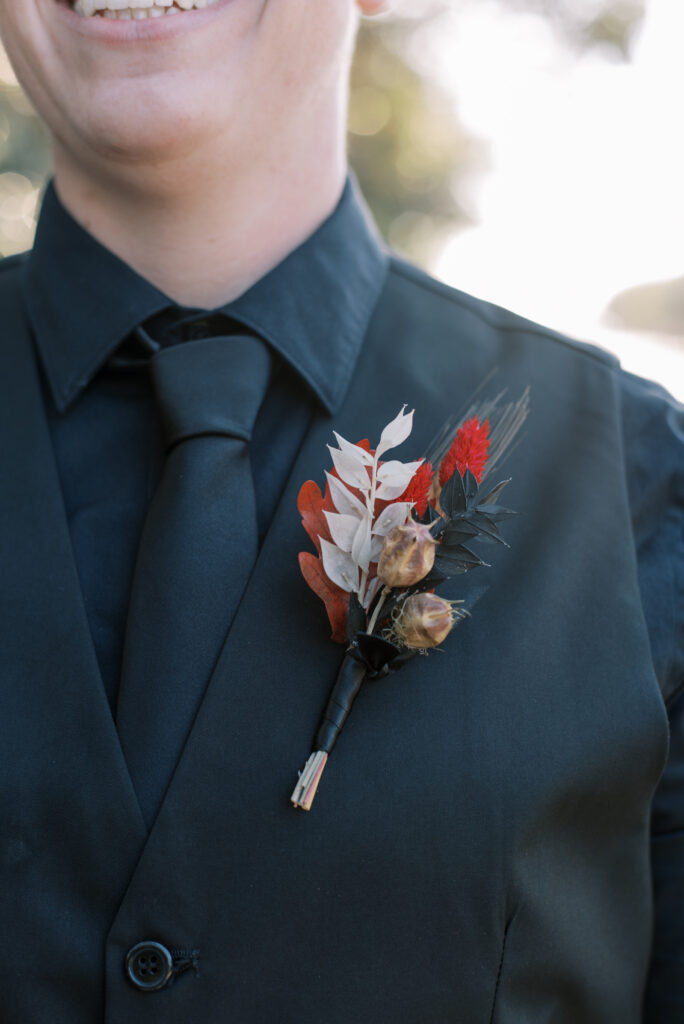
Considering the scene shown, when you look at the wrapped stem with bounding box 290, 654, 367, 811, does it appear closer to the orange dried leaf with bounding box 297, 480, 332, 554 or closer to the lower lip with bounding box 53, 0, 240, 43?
the orange dried leaf with bounding box 297, 480, 332, 554

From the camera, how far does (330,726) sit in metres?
1.21

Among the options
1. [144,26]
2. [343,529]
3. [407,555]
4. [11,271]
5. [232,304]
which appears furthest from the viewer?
[11,271]

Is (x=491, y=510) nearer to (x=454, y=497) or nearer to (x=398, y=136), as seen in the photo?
(x=454, y=497)

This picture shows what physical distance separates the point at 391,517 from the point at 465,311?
1.94ft

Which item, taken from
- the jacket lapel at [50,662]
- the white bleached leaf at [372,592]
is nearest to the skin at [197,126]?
the jacket lapel at [50,662]

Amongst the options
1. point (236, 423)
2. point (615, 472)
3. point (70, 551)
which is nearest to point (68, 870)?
point (70, 551)

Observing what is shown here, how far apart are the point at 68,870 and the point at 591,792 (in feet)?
2.12

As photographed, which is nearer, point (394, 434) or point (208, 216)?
point (394, 434)

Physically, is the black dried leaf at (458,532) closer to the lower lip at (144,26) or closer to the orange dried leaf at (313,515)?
the orange dried leaf at (313,515)

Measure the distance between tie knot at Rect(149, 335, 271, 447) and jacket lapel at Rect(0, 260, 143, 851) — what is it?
182 millimetres

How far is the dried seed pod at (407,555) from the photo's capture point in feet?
3.68

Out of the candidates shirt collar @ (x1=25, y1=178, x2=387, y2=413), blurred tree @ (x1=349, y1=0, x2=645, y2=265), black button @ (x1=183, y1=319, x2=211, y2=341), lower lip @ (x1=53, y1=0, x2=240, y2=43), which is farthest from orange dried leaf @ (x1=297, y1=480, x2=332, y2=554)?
blurred tree @ (x1=349, y1=0, x2=645, y2=265)

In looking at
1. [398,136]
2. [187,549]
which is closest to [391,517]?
[187,549]

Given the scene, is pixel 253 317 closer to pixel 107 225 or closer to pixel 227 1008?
pixel 107 225
